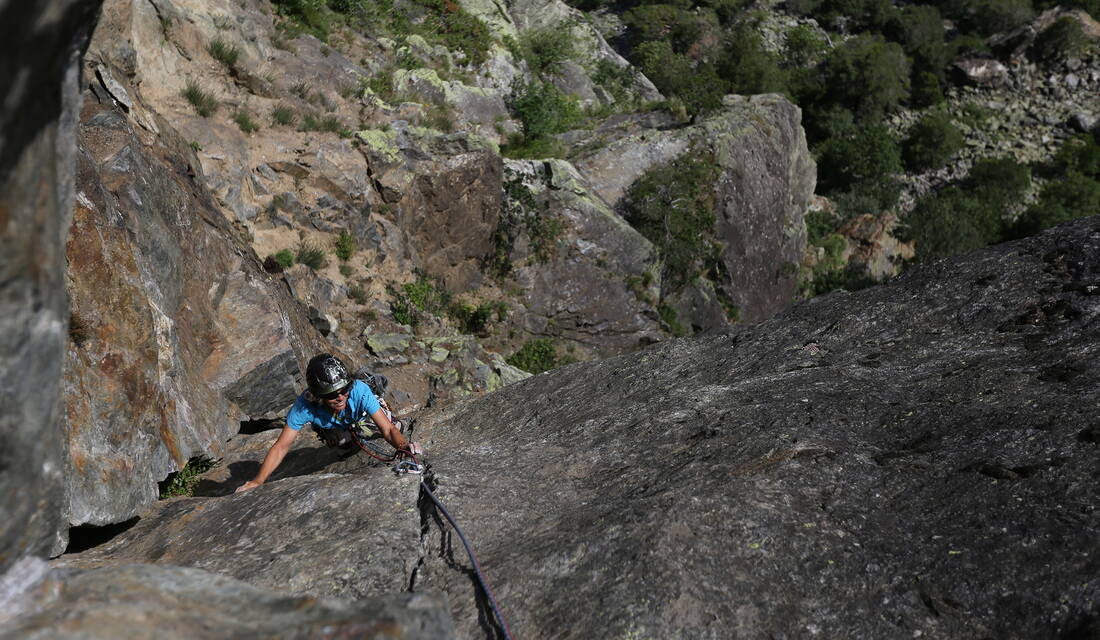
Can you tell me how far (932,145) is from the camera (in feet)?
176

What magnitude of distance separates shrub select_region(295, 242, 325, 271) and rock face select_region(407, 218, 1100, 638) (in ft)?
34.2

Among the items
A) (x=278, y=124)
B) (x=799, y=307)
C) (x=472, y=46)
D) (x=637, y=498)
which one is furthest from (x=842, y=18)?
(x=637, y=498)

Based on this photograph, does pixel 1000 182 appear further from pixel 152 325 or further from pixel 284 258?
pixel 152 325

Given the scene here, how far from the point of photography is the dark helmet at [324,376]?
7.73 metres

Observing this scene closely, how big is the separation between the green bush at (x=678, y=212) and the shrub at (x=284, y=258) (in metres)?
12.8

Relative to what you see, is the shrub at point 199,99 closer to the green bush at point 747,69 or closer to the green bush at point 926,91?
the green bush at point 747,69

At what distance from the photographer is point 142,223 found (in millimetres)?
9711

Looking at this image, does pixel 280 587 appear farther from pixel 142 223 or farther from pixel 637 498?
pixel 142 223

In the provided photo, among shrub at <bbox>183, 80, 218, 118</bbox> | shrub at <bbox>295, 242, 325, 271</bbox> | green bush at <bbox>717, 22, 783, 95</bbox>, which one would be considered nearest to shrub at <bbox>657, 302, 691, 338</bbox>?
shrub at <bbox>295, 242, 325, 271</bbox>

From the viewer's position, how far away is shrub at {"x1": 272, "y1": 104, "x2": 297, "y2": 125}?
63.7 ft

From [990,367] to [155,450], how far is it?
8420mm

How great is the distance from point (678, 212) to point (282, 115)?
13751mm

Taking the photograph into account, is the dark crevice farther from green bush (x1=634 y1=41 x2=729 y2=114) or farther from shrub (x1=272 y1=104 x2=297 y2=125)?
green bush (x1=634 y1=41 x2=729 y2=114)

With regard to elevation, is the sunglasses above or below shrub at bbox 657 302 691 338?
above
